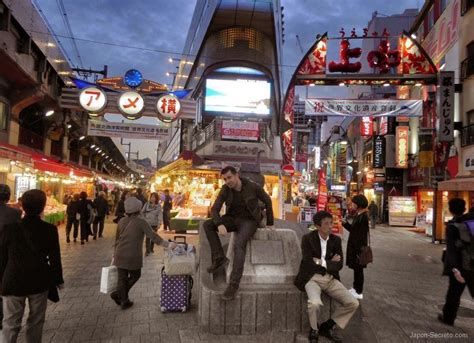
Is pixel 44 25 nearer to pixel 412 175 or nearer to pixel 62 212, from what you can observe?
pixel 62 212

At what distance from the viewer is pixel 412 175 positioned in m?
25.6

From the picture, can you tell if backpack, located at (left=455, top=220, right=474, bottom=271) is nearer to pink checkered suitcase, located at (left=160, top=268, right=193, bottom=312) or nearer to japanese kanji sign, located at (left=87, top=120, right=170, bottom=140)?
pink checkered suitcase, located at (left=160, top=268, right=193, bottom=312)

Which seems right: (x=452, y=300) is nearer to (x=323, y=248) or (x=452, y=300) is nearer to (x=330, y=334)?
(x=330, y=334)

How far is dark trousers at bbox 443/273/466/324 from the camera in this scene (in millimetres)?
5520

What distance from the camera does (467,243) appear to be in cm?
516

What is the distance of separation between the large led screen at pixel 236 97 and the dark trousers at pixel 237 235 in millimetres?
25865

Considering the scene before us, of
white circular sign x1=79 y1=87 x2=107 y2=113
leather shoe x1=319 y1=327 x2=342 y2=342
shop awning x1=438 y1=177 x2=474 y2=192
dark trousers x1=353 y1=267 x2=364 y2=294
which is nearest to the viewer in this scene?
leather shoe x1=319 y1=327 x2=342 y2=342

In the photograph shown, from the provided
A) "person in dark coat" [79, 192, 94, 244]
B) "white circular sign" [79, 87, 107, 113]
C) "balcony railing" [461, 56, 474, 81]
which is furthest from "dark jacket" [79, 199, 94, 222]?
"balcony railing" [461, 56, 474, 81]

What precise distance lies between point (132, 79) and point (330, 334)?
38.5 ft

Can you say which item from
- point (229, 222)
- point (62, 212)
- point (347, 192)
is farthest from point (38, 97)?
point (347, 192)

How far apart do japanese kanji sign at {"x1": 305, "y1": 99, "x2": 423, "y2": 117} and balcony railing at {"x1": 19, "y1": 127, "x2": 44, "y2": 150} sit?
481 inches

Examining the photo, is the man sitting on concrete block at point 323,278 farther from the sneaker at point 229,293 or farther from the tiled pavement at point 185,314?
the sneaker at point 229,293

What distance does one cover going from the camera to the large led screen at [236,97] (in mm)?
30344

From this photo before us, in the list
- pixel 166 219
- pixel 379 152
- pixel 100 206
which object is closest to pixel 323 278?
pixel 100 206
